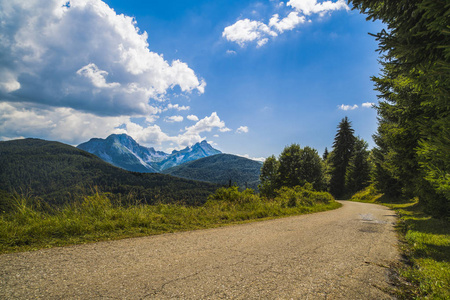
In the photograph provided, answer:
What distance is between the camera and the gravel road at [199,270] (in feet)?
9.35

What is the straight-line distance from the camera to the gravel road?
285 centimetres

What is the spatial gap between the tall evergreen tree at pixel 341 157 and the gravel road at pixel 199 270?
48.0 meters

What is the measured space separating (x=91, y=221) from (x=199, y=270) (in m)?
4.21

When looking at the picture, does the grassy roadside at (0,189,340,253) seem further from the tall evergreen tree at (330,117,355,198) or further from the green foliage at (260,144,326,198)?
the tall evergreen tree at (330,117,355,198)

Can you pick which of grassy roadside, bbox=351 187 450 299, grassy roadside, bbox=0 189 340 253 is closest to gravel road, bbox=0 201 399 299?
grassy roadside, bbox=351 187 450 299

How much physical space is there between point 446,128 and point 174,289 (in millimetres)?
5903

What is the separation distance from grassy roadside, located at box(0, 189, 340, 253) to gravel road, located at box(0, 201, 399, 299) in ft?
2.11

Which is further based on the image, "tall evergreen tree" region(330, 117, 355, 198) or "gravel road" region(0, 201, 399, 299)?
"tall evergreen tree" region(330, 117, 355, 198)

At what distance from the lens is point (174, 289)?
292cm

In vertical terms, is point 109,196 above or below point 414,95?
below

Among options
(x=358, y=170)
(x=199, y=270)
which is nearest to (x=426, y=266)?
(x=199, y=270)

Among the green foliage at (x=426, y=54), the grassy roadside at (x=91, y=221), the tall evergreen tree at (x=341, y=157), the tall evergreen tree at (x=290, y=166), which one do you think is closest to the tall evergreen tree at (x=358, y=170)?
the tall evergreen tree at (x=341, y=157)

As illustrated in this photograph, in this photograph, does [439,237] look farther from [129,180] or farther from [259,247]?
[129,180]

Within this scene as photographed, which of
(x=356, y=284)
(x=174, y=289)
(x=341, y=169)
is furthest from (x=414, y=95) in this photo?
(x=341, y=169)
